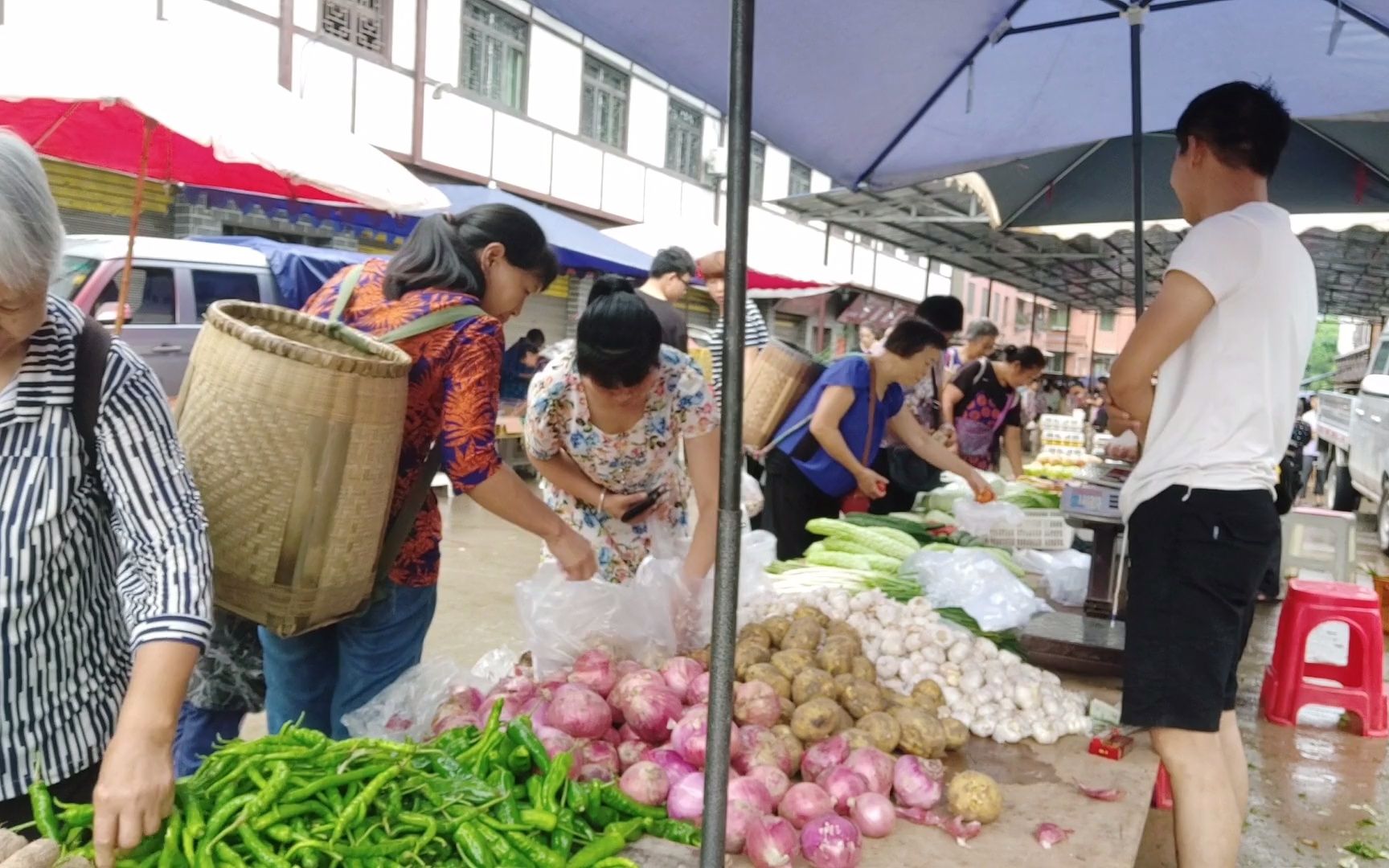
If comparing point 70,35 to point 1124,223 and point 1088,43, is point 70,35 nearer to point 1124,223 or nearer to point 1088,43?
point 1088,43

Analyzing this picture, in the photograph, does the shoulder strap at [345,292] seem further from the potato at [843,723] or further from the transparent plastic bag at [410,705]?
the potato at [843,723]

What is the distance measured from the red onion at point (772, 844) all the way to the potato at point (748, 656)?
22.4 inches

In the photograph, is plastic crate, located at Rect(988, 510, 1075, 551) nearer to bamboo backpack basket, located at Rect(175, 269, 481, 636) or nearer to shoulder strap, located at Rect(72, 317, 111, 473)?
bamboo backpack basket, located at Rect(175, 269, 481, 636)

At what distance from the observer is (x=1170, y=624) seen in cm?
224

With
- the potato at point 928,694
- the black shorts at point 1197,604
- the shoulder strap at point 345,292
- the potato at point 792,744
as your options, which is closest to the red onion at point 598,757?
the potato at point 792,744

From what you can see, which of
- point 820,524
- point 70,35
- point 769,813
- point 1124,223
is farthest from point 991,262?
point 769,813

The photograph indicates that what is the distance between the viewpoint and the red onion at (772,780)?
1849mm

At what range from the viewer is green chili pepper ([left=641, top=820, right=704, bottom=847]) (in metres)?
1.70

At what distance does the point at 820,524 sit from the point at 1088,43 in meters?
2.48

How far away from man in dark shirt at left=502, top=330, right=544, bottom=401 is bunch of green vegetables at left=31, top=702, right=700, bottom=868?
10.2 m

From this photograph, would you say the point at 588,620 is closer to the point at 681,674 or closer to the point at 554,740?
the point at 681,674

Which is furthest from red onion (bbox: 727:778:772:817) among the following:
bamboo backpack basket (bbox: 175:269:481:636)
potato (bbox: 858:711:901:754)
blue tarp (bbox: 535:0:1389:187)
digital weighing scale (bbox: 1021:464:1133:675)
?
blue tarp (bbox: 535:0:1389:187)

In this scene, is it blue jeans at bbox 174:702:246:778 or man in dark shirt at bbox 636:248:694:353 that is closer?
blue jeans at bbox 174:702:246:778

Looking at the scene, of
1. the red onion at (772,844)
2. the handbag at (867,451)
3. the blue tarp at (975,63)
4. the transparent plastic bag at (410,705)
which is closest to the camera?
the red onion at (772,844)
